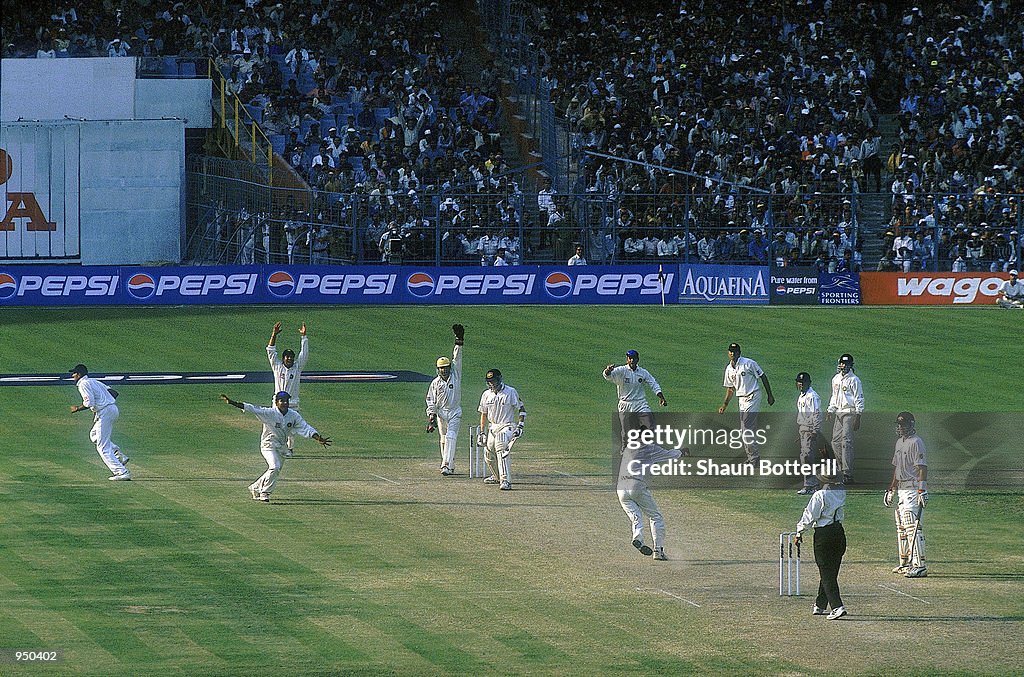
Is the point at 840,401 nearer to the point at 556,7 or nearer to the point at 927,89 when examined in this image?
the point at 927,89

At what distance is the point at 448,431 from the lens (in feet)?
91.7

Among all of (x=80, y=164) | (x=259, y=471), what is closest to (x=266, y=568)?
(x=259, y=471)

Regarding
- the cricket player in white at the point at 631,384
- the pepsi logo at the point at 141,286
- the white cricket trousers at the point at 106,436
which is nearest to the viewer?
the cricket player in white at the point at 631,384

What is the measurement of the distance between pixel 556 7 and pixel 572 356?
24.7m

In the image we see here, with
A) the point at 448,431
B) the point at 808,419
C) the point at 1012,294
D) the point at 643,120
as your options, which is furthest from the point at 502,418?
the point at 643,120

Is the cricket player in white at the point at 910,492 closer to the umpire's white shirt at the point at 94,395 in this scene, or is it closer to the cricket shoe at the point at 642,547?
the cricket shoe at the point at 642,547

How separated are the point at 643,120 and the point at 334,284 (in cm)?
1401

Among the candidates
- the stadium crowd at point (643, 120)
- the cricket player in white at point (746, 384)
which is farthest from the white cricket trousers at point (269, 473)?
the stadium crowd at point (643, 120)

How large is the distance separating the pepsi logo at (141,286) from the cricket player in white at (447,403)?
23.9 meters

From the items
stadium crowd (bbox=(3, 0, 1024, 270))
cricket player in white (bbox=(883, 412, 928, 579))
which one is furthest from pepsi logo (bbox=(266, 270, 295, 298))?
cricket player in white (bbox=(883, 412, 928, 579))

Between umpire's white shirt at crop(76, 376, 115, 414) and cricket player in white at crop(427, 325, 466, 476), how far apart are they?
18.9ft

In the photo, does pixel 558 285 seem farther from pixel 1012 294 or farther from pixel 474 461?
pixel 474 461

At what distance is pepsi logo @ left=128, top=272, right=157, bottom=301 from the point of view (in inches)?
1944

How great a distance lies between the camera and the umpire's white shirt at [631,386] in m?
26.6
